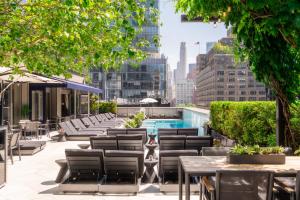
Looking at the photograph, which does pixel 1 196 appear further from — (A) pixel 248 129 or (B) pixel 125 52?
(A) pixel 248 129

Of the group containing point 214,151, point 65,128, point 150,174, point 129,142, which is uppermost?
point 214,151

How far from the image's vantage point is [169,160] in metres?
7.40

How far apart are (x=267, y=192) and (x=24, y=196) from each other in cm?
491

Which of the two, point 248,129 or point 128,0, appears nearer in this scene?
point 128,0

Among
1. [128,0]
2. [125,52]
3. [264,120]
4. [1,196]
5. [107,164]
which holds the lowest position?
[1,196]

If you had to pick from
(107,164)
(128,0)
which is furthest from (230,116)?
(128,0)

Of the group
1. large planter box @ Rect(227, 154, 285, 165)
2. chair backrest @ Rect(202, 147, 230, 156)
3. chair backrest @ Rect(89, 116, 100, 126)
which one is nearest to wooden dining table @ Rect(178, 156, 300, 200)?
large planter box @ Rect(227, 154, 285, 165)

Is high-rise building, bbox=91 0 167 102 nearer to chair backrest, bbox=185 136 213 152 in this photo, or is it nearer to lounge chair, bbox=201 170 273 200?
chair backrest, bbox=185 136 213 152

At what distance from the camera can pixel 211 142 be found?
31.3 ft

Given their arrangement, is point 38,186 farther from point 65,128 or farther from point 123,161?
point 65,128

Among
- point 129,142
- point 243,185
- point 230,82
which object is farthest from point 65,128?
point 230,82

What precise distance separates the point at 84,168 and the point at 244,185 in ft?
13.5

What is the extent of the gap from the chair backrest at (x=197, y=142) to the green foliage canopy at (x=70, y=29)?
344 cm

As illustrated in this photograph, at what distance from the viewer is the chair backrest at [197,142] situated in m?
9.53
